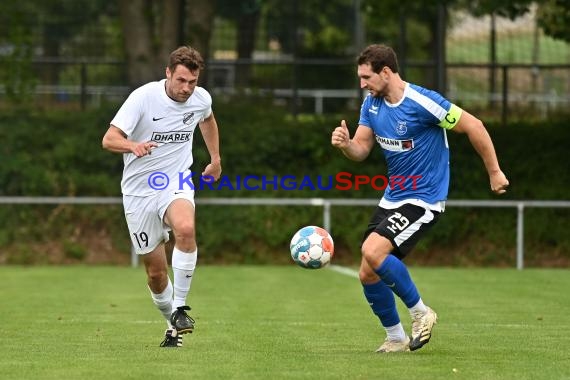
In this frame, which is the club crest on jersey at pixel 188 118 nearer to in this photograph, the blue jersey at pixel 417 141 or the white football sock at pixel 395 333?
the blue jersey at pixel 417 141

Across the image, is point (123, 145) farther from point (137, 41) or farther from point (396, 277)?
point (137, 41)

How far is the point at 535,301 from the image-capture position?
13.6 m

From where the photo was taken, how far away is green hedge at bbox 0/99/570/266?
21.2 metres

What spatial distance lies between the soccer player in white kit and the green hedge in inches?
458

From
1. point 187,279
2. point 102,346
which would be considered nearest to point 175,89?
point 187,279

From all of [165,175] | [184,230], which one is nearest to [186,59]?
[165,175]

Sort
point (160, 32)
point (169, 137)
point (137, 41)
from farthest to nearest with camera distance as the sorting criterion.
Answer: point (160, 32) < point (137, 41) < point (169, 137)

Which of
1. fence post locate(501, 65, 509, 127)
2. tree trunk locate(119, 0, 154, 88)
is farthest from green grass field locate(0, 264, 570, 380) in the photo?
tree trunk locate(119, 0, 154, 88)

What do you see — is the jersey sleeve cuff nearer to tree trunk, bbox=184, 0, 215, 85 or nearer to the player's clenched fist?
the player's clenched fist

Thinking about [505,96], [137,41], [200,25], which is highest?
[200,25]

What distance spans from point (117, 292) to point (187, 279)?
5985 mm

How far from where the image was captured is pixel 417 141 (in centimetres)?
887

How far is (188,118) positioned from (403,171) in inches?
70.1

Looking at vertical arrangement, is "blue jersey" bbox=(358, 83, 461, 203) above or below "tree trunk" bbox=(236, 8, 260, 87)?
below
